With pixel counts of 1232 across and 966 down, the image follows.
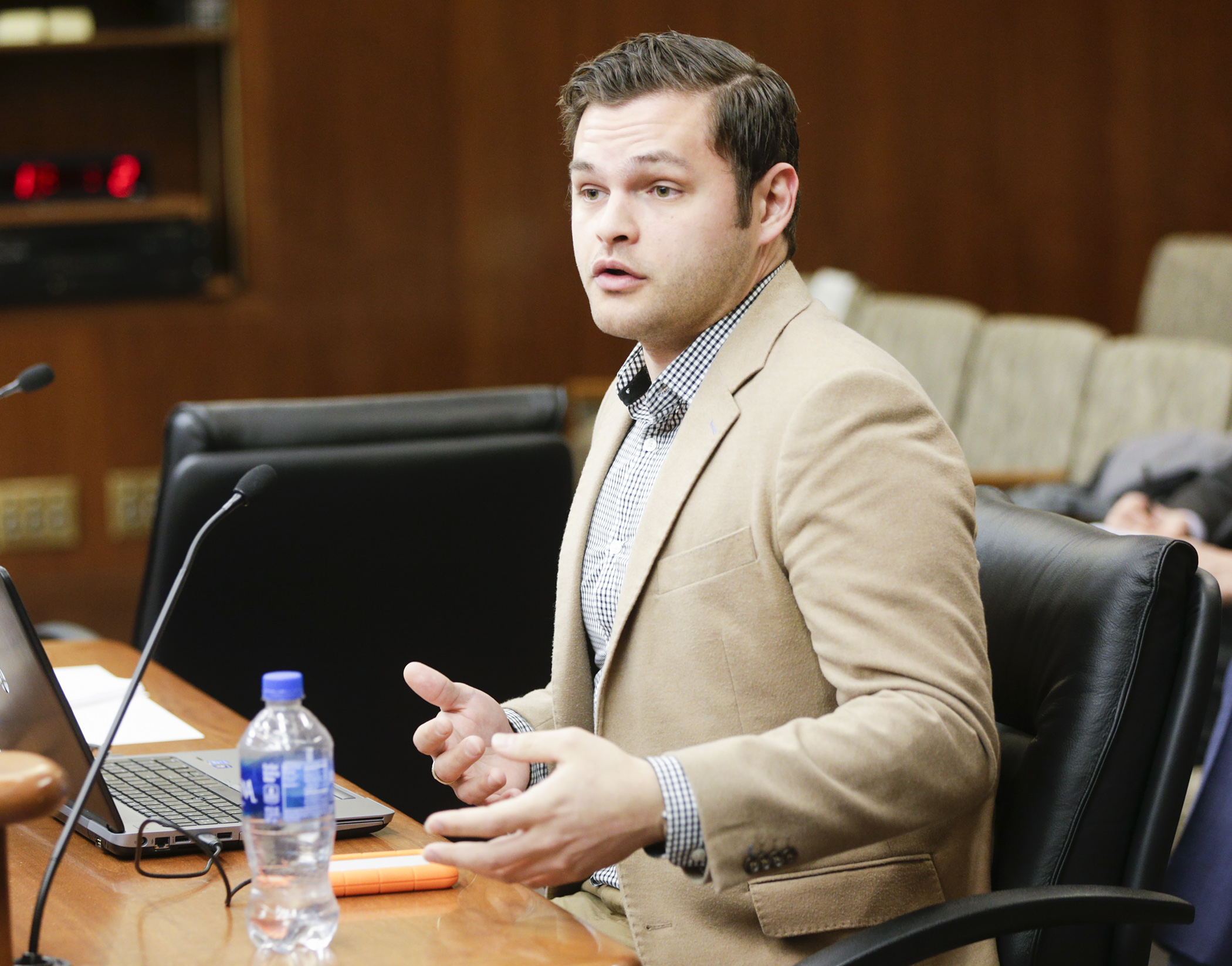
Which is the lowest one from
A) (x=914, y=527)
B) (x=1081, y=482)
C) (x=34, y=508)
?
(x=34, y=508)

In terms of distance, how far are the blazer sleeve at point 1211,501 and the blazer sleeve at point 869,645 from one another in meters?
2.10

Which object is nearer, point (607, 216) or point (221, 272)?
point (607, 216)

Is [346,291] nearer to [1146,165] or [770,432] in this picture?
[1146,165]

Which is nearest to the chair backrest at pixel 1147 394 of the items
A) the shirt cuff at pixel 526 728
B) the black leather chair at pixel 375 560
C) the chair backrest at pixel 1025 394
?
the chair backrest at pixel 1025 394

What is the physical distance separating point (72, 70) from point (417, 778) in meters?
3.92

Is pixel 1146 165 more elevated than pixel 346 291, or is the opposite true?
pixel 1146 165

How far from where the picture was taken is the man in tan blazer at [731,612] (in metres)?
1.19

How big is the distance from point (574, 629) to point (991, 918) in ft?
1.73

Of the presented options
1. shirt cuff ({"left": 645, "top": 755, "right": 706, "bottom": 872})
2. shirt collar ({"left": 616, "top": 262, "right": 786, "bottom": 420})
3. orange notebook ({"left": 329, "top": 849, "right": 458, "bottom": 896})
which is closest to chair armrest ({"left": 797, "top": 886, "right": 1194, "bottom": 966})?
shirt cuff ({"left": 645, "top": 755, "right": 706, "bottom": 872})

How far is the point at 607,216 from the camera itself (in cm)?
148

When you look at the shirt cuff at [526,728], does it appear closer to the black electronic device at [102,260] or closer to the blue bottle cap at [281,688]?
the blue bottle cap at [281,688]

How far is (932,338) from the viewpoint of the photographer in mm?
4953

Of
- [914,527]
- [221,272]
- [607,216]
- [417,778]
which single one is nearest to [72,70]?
[221,272]

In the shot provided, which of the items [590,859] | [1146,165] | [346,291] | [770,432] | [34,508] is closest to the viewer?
[590,859]
